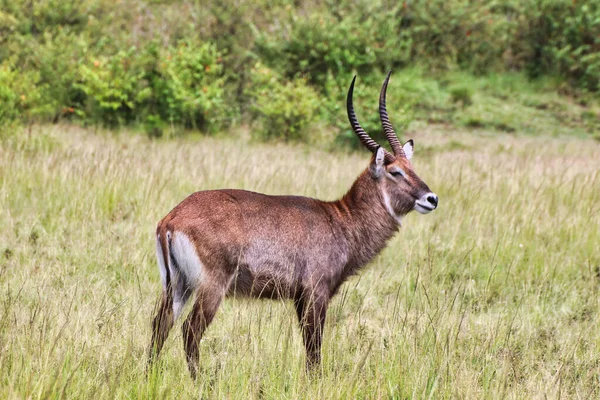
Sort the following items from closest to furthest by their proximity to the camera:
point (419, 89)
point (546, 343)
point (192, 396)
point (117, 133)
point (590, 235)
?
point (192, 396) < point (546, 343) < point (590, 235) < point (117, 133) < point (419, 89)

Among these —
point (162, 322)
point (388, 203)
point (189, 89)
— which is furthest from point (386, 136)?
point (189, 89)

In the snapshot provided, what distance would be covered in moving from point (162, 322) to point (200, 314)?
0.26 metres

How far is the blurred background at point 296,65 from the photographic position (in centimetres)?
1323

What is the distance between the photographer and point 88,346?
3.29 meters

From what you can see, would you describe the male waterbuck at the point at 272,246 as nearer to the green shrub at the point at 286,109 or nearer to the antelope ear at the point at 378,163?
the antelope ear at the point at 378,163

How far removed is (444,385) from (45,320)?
1800 mm

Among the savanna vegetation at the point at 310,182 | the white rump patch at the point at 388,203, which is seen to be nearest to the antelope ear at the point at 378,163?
the white rump patch at the point at 388,203

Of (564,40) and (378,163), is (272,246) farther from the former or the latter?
(564,40)

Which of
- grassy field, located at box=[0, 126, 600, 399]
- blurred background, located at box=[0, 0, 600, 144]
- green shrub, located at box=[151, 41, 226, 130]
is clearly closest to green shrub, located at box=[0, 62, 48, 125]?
blurred background, located at box=[0, 0, 600, 144]

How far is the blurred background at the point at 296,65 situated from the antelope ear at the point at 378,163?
679 cm

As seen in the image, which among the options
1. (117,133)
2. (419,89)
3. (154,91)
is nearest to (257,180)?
(117,133)

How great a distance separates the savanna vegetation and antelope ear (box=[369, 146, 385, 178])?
577 millimetres

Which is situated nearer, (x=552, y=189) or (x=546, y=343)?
(x=546, y=343)

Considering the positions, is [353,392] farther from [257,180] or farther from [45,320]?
[257,180]
